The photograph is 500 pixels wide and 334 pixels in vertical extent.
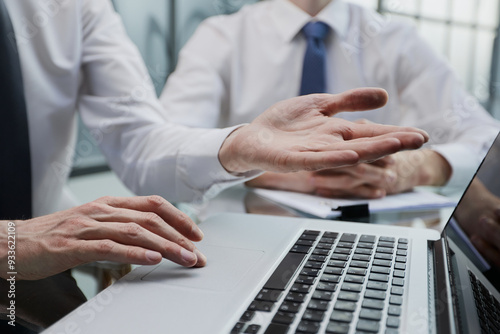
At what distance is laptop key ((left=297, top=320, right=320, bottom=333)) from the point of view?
26 centimetres

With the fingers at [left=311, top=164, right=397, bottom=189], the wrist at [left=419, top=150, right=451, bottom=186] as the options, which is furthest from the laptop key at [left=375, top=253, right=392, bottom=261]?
the wrist at [left=419, top=150, right=451, bottom=186]

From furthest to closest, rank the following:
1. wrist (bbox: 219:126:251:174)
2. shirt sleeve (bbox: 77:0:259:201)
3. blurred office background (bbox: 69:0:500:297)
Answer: blurred office background (bbox: 69:0:500:297), shirt sleeve (bbox: 77:0:259:201), wrist (bbox: 219:126:251:174)

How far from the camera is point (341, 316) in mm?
284

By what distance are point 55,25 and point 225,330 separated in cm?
70

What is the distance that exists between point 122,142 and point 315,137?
44cm

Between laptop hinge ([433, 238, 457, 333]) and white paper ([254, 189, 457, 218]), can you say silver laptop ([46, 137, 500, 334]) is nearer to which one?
laptop hinge ([433, 238, 457, 333])

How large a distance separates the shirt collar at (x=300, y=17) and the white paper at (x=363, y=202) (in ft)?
1.77

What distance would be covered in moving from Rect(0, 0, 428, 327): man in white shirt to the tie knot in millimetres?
453

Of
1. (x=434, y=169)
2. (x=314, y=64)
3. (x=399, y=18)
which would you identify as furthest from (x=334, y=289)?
(x=399, y=18)

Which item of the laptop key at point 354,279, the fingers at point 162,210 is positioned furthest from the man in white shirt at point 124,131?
the laptop key at point 354,279

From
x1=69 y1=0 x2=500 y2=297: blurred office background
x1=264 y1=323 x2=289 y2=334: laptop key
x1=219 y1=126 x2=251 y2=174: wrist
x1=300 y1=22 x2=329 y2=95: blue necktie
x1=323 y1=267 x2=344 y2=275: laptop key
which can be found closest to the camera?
x1=264 y1=323 x2=289 y2=334: laptop key

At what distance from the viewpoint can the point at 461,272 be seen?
0.37m

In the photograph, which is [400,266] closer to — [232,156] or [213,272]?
[213,272]

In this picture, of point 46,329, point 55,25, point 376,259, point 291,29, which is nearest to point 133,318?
point 46,329
